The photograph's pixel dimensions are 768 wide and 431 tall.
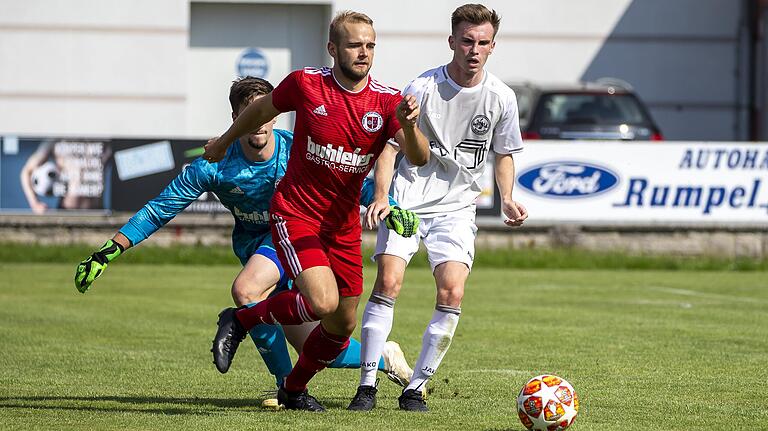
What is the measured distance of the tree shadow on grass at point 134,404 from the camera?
24.7 ft

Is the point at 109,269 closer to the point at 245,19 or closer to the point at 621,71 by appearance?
the point at 245,19

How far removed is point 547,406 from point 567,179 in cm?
1423

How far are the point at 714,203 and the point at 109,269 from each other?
883 centimetres

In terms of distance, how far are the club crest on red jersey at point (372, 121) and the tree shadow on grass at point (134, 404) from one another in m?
1.66

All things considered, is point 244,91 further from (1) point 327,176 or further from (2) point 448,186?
(2) point 448,186

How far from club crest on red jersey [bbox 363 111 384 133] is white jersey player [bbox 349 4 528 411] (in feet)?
2.51

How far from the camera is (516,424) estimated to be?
711 centimetres

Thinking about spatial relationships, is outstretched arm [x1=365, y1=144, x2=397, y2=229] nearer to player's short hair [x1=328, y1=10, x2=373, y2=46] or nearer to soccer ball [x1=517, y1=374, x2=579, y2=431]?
player's short hair [x1=328, y1=10, x2=373, y2=46]

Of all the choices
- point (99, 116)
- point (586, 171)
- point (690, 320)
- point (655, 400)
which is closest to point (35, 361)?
point (655, 400)

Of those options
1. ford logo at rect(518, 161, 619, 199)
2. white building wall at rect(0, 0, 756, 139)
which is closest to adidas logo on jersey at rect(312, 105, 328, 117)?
ford logo at rect(518, 161, 619, 199)

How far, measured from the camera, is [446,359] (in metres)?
10.1

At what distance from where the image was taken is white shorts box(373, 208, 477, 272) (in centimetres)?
778

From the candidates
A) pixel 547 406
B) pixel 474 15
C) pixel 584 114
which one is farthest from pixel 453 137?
pixel 584 114

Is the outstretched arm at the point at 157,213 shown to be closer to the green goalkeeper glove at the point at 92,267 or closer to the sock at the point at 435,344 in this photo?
the green goalkeeper glove at the point at 92,267
